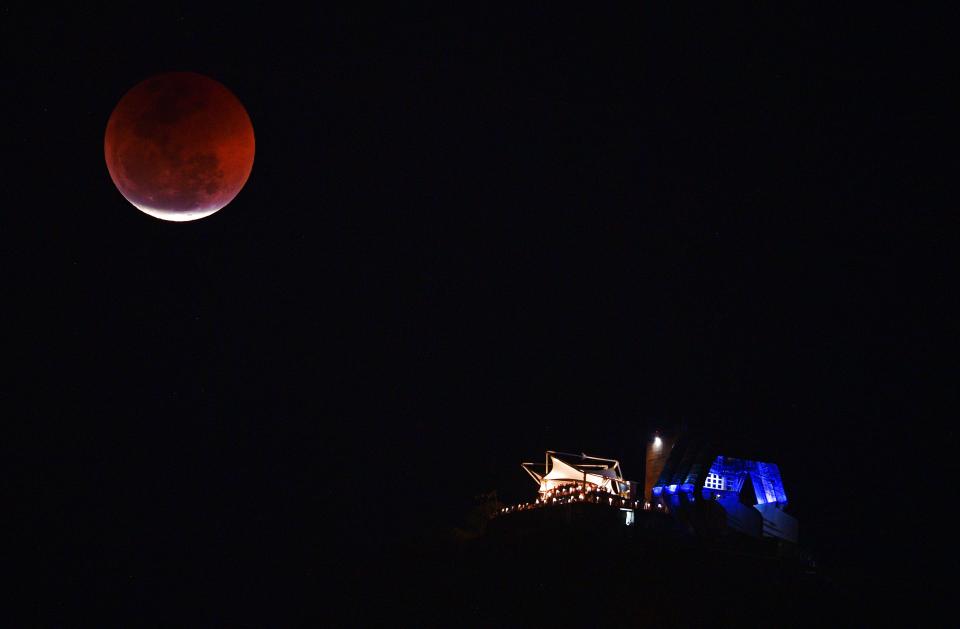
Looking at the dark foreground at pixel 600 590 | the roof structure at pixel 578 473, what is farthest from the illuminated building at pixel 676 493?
the dark foreground at pixel 600 590

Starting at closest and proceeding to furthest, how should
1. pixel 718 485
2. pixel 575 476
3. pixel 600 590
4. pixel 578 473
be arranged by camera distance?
pixel 600 590 < pixel 718 485 < pixel 578 473 < pixel 575 476

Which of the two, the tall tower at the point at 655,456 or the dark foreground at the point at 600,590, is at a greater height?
the tall tower at the point at 655,456

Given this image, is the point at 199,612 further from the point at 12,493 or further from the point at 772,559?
the point at 772,559

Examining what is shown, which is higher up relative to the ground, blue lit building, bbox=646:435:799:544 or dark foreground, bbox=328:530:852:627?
blue lit building, bbox=646:435:799:544

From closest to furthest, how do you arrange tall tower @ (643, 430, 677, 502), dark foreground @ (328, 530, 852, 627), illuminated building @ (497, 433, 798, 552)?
dark foreground @ (328, 530, 852, 627) → illuminated building @ (497, 433, 798, 552) → tall tower @ (643, 430, 677, 502)

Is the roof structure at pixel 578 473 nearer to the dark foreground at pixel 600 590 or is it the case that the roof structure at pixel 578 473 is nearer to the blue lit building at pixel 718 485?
the blue lit building at pixel 718 485

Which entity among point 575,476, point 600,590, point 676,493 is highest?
point 575,476

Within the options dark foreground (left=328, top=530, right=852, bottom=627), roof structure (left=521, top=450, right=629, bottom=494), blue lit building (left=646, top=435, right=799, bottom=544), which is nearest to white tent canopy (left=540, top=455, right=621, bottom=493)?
roof structure (left=521, top=450, right=629, bottom=494)

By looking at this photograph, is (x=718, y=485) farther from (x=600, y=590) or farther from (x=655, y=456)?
(x=600, y=590)

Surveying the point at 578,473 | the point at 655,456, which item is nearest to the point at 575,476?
the point at 578,473

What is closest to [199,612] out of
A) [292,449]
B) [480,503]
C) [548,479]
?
[292,449]

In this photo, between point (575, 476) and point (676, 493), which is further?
point (575, 476)

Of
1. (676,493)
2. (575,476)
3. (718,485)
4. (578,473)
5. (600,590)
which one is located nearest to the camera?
(600,590)

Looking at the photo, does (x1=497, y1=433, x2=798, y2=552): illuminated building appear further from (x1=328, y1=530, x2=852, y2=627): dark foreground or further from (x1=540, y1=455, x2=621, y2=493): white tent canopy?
(x1=328, y1=530, x2=852, y2=627): dark foreground
